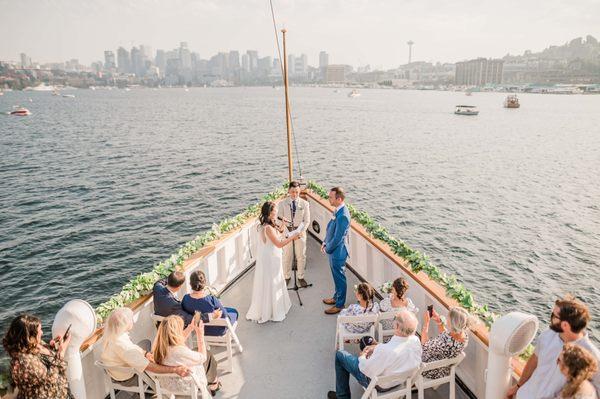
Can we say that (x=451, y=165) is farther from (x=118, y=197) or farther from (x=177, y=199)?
(x=118, y=197)

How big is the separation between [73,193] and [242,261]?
21.8 meters

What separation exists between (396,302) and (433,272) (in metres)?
0.80

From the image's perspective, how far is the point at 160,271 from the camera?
591 centimetres

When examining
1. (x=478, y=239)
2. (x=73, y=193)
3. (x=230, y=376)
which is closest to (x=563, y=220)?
(x=478, y=239)

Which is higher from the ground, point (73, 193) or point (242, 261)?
point (242, 261)

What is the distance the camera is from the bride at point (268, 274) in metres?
6.36

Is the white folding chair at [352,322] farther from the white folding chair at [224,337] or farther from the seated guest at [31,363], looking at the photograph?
the seated guest at [31,363]

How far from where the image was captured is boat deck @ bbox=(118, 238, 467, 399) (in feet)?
17.1

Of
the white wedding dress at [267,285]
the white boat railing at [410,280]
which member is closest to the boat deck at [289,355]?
the white wedding dress at [267,285]

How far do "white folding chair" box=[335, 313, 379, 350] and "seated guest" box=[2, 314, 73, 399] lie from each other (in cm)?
293

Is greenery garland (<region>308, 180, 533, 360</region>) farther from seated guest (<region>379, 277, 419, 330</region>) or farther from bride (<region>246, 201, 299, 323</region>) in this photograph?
bride (<region>246, 201, 299, 323</region>)

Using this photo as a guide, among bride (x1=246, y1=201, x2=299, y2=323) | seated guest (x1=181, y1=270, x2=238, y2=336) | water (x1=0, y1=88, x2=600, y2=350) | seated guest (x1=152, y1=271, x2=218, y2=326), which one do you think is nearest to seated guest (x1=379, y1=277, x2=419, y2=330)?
bride (x1=246, y1=201, x2=299, y2=323)

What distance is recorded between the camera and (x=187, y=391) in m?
4.42

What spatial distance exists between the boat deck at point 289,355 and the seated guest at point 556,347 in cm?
141
